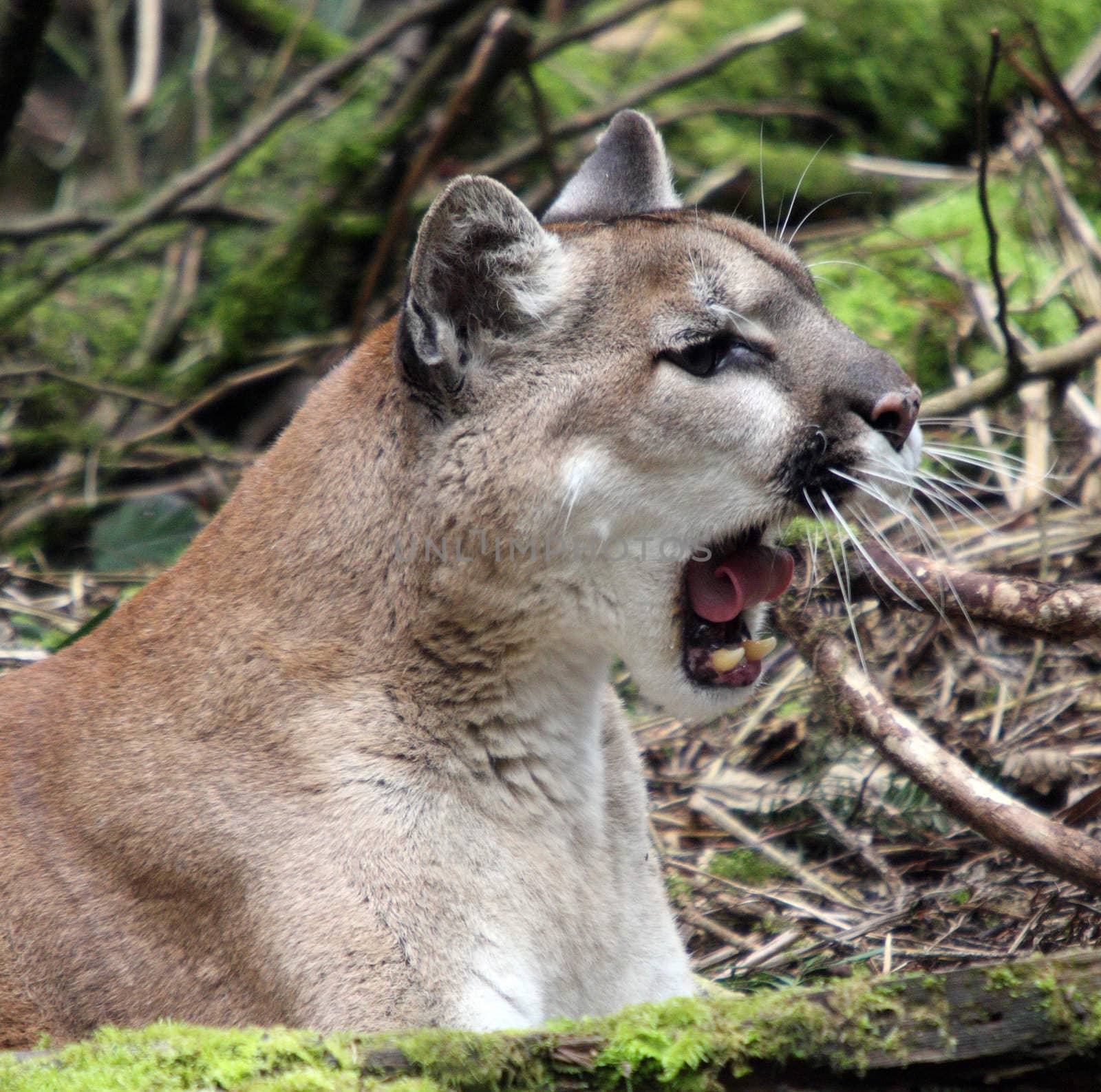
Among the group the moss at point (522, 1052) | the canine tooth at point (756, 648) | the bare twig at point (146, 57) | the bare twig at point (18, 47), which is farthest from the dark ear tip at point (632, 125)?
the bare twig at point (146, 57)

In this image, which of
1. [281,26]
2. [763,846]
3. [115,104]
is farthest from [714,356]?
[281,26]

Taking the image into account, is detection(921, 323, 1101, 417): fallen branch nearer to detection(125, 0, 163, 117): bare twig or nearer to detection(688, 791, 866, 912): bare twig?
detection(688, 791, 866, 912): bare twig

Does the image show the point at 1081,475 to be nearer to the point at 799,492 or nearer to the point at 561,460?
the point at 799,492

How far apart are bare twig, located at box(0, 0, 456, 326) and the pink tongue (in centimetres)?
534

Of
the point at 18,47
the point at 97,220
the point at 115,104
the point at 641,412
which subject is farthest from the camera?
the point at 115,104

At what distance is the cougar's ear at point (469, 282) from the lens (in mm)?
3311

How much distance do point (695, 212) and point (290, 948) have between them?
7.70 ft

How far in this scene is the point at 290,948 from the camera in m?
3.17

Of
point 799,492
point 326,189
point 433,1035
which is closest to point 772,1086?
point 433,1035

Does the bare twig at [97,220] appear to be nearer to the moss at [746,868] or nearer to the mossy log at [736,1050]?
the moss at [746,868]

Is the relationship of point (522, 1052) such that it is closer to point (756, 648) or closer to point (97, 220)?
point (756, 648)

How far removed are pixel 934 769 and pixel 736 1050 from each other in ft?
4.19

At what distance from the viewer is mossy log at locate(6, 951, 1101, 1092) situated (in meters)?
2.30

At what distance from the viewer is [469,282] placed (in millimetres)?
3432
